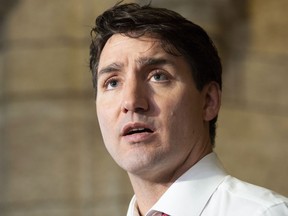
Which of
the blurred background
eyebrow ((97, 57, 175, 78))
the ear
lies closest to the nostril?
eyebrow ((97, 57, 175, 78))

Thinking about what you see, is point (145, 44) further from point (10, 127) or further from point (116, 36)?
point (10, 127)

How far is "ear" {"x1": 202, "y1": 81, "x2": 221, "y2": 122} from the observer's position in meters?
2.15

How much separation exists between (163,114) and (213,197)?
0.72ft

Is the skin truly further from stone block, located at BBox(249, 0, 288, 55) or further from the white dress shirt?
stone block, located at BBox(249, 0, 288, 55)

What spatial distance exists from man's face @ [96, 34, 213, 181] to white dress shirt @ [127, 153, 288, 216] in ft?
0.15

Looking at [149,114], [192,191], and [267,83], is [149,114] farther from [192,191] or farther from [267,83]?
[267,83]

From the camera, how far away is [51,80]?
4.04 metres

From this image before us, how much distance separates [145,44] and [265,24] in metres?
2.32

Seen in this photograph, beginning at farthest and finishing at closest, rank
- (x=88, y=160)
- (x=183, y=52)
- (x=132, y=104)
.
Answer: (x=88, y=160) < (x=183, y=52) < (x=132, y=104)

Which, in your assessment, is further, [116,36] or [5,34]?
[5,34]

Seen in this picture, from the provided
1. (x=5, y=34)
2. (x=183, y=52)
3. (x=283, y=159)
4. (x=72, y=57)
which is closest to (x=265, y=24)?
(x=283, y=159)

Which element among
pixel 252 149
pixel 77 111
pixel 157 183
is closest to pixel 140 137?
pixel 157 183

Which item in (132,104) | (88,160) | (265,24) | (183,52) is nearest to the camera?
(132,104)

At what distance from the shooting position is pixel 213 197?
76.6 inches
